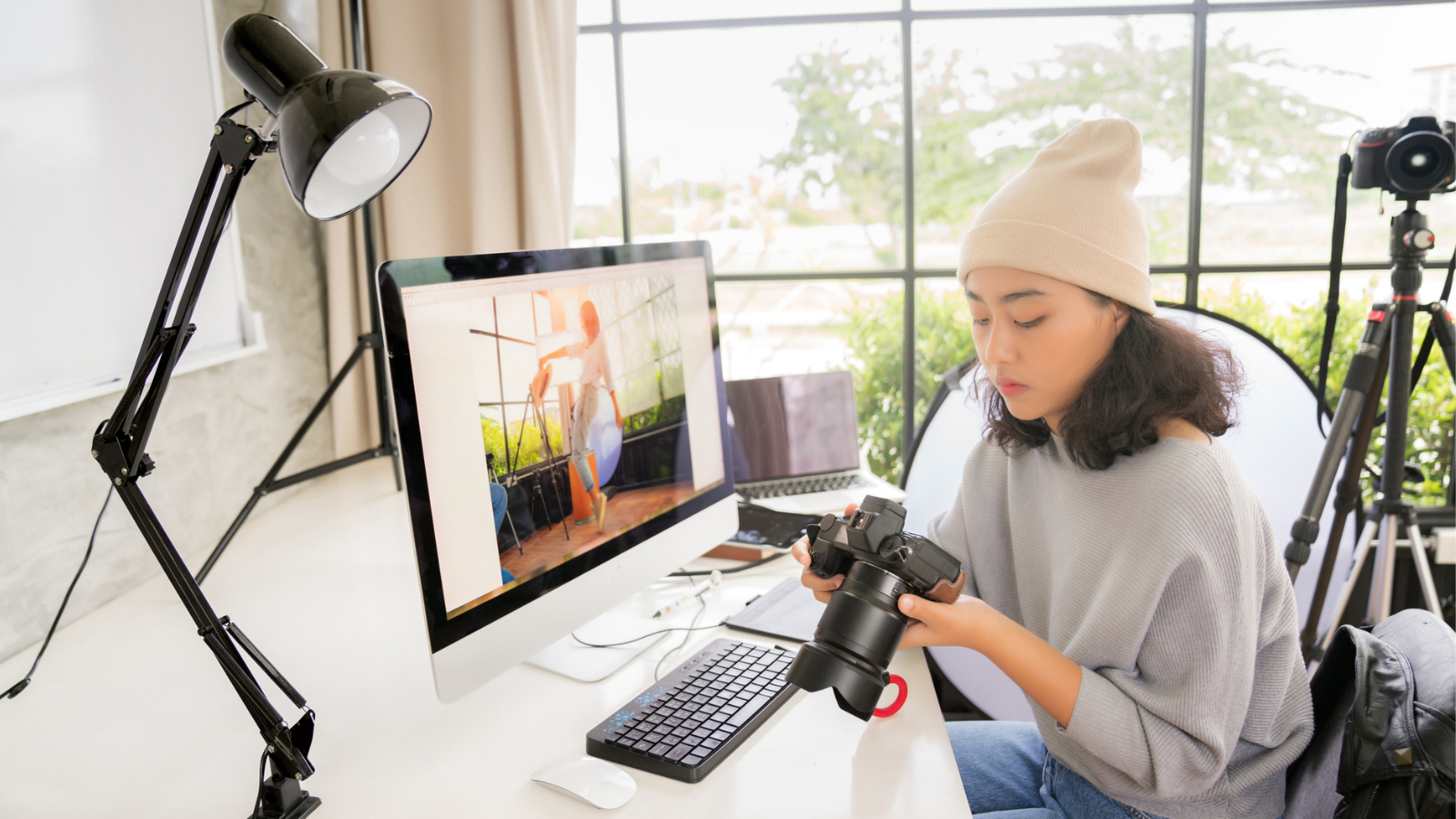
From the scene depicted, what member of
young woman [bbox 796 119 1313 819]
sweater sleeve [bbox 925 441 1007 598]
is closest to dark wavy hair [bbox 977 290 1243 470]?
young woman [bbox 796 119 1313 819]

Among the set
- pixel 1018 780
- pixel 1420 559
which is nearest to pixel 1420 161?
pixel 1420 559

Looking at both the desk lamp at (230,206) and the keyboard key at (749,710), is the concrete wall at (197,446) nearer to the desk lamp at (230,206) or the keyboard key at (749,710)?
the desk lamp at (230,206)

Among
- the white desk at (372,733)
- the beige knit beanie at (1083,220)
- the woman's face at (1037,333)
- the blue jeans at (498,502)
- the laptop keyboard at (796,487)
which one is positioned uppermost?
the beige knit beanie at (1083,220)

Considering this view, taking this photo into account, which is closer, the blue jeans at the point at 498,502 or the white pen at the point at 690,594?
the blue jeans at the point at 498,502

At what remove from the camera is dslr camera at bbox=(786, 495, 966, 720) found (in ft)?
2.43

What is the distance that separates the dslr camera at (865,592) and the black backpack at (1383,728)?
0.38 m

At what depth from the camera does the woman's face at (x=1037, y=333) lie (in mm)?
917

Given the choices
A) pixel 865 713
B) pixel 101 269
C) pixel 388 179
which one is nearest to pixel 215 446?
pixel 101 269

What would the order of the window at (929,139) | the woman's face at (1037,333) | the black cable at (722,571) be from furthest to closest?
the window at (929,139), the black cable at (722,571), the woman's face at (1037,333)

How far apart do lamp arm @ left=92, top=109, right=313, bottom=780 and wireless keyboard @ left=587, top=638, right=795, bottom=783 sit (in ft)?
0.90

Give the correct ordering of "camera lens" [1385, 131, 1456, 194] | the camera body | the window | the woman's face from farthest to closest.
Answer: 1. the window
2. "camera lens" [1385, 131, 1456, 194]
3. the woman's face
4. the camera body

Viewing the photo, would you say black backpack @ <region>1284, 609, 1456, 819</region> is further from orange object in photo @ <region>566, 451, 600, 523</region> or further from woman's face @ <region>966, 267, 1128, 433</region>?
orange object in photo @ <region>566, 451, 600, 523</region>

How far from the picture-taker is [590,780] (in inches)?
30.3

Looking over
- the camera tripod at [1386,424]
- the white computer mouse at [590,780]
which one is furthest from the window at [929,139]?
the white computer mouse at [590,780]
